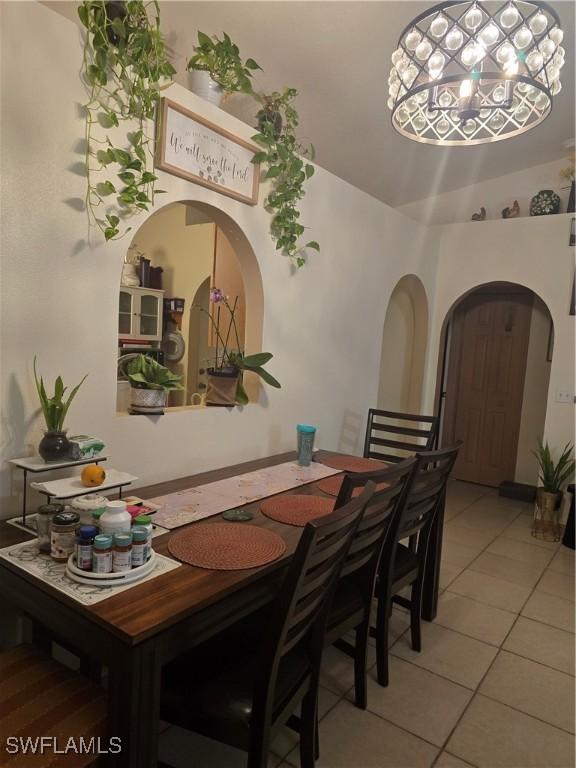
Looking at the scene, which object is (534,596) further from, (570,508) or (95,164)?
(95,164)

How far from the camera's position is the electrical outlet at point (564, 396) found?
3838 mm

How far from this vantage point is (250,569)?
1.34 m

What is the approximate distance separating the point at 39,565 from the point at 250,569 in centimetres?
54

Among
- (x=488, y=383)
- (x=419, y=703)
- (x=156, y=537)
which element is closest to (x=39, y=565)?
(x=156, y=537)

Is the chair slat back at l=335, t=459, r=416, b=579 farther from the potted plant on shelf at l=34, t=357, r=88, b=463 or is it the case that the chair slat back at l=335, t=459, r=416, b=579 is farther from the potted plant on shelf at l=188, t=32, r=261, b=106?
the potted plant on shelf at l=188, t=32, r=261, b=106

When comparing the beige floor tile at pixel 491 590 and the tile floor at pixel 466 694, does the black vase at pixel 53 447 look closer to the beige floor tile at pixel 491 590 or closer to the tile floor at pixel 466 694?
the tile floor at pixel 466 694

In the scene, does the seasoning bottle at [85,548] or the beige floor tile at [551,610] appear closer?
the seasoning bottle at [85,548]

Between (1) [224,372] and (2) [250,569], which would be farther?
(1) [224,372]

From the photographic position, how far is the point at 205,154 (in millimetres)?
2154

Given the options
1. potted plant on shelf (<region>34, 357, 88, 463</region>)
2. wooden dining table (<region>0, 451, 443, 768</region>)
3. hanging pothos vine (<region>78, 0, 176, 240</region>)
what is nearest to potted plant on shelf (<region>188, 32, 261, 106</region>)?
hanging pothos vine (<region>78, 0, 176, 240</region>)

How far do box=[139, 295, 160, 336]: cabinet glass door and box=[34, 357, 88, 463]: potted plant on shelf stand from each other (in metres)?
3.09

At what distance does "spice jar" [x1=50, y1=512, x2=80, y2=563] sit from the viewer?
4.18 ft

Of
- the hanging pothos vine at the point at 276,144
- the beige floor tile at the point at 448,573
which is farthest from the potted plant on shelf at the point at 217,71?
the beige floor tile at the point at 448,573

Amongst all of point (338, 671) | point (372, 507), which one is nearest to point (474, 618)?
point (338, 671)
